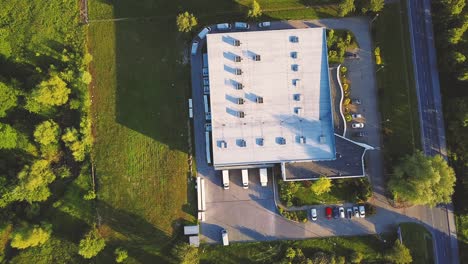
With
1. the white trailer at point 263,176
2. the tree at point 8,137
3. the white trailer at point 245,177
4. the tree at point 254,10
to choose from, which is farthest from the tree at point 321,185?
the tree at point 8,137

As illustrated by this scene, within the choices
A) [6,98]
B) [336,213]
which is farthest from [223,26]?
[6,98]

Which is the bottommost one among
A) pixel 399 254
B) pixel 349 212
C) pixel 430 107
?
pixel 399 254

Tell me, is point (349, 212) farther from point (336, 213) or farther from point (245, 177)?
point (245, 177)

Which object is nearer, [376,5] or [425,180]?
[425,180]

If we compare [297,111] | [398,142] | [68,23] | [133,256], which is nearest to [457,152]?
[398,142]

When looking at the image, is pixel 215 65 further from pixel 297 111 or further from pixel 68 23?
pixel 68 23

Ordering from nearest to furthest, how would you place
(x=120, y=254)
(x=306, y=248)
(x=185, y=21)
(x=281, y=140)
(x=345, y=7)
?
(x=281, y=140) < (x=120, y=254) < (x=306, y=248) < (x=345, y=7) < (x=185, y=21)

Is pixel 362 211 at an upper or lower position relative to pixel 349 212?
upper
